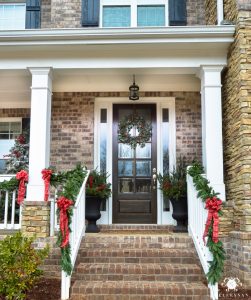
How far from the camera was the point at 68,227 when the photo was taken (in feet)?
15.5

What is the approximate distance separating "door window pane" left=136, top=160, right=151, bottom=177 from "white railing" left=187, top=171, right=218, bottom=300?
141 cm

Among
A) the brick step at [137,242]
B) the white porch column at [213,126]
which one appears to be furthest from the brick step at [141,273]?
the white porch column at [213,126]

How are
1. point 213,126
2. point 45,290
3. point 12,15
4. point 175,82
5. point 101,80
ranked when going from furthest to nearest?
point 12,15 < point 175,82 < point 101,80 < point 213,126 < point 45,290

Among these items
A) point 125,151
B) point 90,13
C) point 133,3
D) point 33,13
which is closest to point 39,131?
point 125,151

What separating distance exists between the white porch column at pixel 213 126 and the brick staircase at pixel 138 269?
102 cm

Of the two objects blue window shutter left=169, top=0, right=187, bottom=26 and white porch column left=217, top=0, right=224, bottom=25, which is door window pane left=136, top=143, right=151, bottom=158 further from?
white porch column left=217, top=0, right=224, bottom=25

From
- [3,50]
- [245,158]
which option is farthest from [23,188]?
[245,158]

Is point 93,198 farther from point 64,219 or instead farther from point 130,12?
point 130,12

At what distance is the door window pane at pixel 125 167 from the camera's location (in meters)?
7.39

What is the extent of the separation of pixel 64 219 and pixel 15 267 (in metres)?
0.77

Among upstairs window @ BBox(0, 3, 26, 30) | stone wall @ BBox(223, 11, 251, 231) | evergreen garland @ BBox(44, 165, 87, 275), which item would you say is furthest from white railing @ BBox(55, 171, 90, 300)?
upstairs window @ BBox(0, 3, 26, 30)

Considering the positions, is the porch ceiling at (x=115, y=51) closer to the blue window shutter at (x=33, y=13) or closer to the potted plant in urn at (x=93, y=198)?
the blue window shutter at (x=33, y=13)

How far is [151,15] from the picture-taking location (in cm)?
771

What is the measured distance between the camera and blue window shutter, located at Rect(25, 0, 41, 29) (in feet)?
25.3
